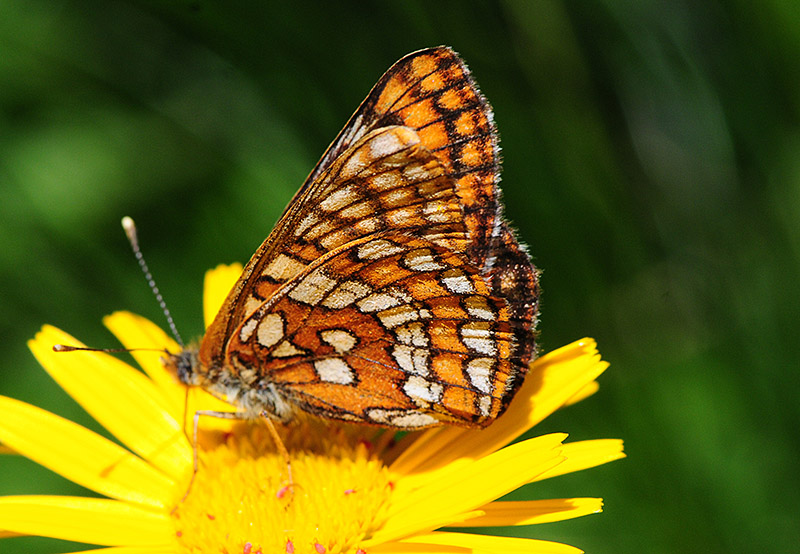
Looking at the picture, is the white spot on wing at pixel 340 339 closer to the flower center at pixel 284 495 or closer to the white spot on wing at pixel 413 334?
the white spot on wing at pixel 413 334

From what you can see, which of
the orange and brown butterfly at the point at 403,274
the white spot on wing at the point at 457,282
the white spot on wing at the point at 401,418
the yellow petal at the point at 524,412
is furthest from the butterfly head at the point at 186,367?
the white spot on wing at the point at 457,282

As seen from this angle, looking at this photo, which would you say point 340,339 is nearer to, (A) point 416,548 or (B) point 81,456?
(A) point 416,548

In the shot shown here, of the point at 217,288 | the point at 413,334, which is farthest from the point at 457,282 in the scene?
the point at 217,288

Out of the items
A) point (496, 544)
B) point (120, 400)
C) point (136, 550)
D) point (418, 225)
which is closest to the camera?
point (496, 544)

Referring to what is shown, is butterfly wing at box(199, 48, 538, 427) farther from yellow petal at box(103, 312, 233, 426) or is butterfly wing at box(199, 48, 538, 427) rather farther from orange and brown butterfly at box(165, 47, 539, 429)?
yellow petal at box(103, 312, 233, 426)

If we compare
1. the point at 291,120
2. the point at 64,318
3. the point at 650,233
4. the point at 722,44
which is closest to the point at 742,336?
the point at 650,233

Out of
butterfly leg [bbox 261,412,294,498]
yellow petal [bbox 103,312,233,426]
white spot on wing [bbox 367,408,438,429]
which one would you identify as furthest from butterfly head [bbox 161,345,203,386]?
white spot on wing [bbox 367,408,438,429]
